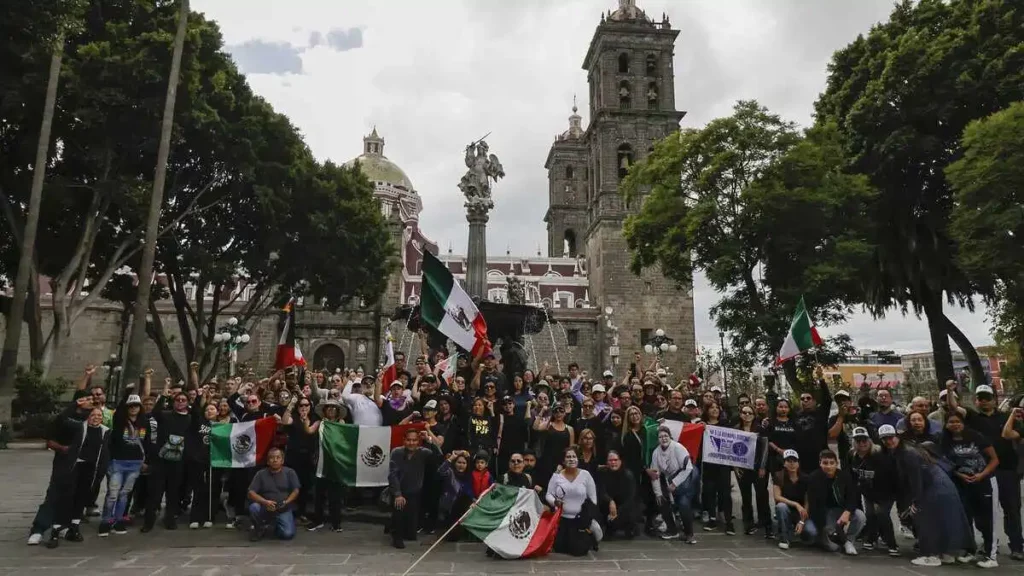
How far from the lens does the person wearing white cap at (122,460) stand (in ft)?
25.7

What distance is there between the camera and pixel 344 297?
28594 millimetres

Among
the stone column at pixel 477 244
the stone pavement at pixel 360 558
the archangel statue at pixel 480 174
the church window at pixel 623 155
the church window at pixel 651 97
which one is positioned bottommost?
the stone pavement at pixel 360 558

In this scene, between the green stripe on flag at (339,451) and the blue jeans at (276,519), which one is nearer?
the blue jeans at (276,519)

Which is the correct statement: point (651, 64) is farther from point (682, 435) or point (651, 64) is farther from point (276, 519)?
point (276, 519)

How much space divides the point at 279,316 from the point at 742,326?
1245 inches

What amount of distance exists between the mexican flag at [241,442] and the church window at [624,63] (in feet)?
153

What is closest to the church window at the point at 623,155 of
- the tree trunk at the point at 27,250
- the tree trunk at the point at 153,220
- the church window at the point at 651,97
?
the church window at the point at 651,97

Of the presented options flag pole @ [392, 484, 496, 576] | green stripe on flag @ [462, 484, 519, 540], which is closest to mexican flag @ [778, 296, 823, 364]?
green stripe on flag @ [462, 484, 519, 540]

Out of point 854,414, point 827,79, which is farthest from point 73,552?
point 827,79

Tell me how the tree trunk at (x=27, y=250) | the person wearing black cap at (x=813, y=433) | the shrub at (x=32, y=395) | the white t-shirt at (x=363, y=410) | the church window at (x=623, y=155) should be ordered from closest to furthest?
the person wearing black cap at (x=813, y=433) < the white t-shirt at (x=363, y=410) < the tree trunk at (x=27, y=250) < the shrub at (x=32, y=395) < the church window at (x=623, y=155)

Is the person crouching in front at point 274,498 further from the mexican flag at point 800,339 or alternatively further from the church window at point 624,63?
the church window at point 624,63

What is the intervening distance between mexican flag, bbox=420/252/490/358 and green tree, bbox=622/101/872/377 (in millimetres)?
13717

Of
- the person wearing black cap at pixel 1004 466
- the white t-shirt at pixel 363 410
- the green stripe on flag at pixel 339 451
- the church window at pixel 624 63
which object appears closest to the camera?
the person wearing black cap at pixel 1004 466

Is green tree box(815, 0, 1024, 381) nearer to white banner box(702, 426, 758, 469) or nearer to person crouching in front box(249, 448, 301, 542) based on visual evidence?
white banner box(702, 426, 758, 469)
